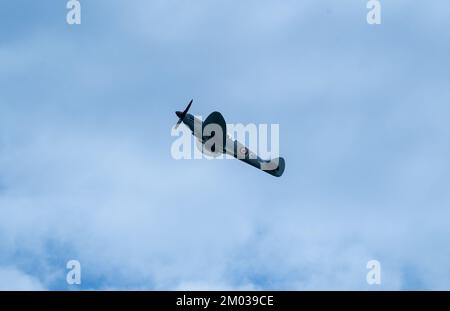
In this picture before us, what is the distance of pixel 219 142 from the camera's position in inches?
4402

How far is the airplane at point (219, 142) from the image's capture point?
10950 centimetres

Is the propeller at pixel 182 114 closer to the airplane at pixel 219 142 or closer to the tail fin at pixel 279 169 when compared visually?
the airplane at pixel 219 142

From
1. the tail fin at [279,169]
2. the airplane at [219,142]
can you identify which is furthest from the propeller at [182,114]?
the tail fin at [279,169]

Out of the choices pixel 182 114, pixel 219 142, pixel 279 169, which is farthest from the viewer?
pixel 279 169

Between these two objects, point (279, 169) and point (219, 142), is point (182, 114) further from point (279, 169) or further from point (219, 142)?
point (279, 169)

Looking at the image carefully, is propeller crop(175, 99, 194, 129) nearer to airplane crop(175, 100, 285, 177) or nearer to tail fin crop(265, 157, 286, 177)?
airplane crop(175, 100, 285, 177)

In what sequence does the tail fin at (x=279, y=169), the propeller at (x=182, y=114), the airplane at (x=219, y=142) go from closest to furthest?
the airplane at (x=219, y=142), the propeller at (x=182, y=114), the tail fin at (x=279, y=169)

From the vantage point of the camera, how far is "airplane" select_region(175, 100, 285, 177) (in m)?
110

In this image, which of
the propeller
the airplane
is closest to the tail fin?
the airplane

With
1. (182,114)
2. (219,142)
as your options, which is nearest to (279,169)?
(219,142)

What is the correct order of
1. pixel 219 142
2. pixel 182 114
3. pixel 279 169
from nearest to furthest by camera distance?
1. pixel 219 142
2. pixel 182 114
3. pixel 279 169
